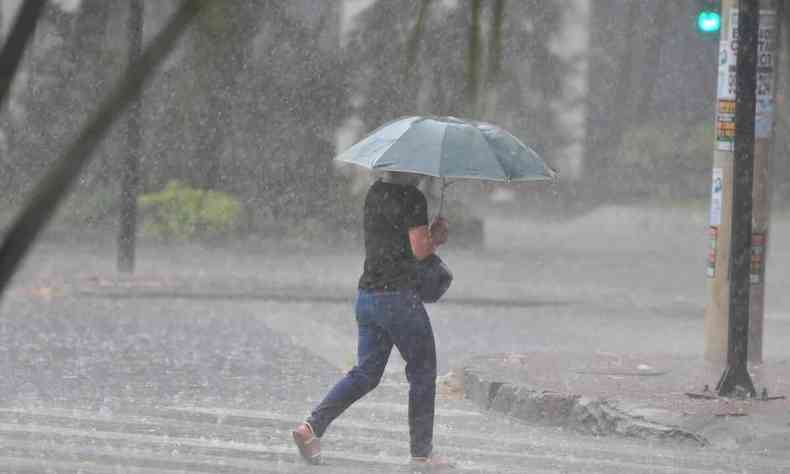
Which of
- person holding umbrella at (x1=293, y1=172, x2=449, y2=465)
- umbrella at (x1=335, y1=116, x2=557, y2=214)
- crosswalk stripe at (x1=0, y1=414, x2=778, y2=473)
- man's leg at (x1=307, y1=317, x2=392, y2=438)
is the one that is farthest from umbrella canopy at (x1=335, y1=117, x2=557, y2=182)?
crosswalk stripe at (x1=0, y1=414, x2=778, y2=473)

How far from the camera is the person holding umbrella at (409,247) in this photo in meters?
6.69

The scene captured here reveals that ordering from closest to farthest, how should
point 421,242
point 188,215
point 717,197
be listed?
point 421,242
point 717,197
point 188,215

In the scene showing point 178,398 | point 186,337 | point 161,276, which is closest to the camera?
point 178,398

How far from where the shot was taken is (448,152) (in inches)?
269

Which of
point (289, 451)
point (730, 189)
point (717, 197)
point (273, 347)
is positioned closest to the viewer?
point (289, 451)

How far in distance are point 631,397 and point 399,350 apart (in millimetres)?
2249

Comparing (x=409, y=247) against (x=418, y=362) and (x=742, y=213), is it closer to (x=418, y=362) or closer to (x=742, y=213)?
(x=418, y=362)

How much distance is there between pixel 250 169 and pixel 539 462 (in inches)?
611

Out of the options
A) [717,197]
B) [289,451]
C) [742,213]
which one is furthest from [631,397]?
[289,451]

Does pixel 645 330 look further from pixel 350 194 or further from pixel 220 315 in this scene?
pixel 350 194

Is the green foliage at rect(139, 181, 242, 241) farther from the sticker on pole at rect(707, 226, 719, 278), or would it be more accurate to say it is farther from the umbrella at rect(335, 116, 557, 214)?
the umbrella at rect(335, 116, 557, 214)

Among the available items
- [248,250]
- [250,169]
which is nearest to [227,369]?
[248,250]

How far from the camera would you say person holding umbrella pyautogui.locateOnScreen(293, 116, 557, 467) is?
22.0 feet

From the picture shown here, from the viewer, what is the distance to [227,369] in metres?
10.5
